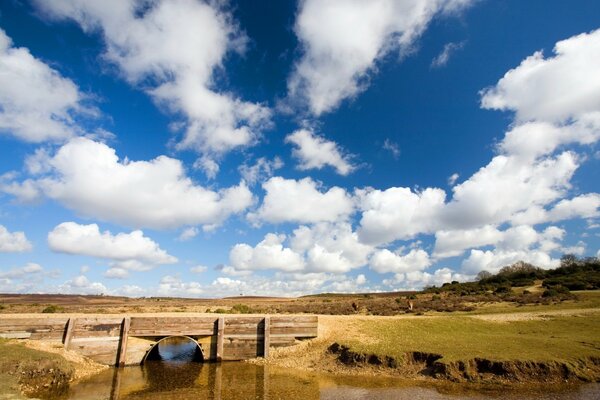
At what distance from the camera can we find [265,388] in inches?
848

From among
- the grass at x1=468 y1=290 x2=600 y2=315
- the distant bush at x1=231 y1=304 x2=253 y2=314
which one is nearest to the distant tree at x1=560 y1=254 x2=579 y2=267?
the grass at x1=468 y1=290 x2=600 y2=315

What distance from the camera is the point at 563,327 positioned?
105ft

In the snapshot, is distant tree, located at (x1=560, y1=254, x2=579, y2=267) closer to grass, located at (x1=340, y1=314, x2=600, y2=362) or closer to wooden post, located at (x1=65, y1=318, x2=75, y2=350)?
grass, located at (x1=340, y1=314, x2=600, y2=362)

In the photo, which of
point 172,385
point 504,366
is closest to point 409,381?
point 504,366

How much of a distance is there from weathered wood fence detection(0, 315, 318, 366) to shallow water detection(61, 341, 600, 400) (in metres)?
2.35

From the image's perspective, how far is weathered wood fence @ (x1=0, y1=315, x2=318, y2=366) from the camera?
90.2 ft

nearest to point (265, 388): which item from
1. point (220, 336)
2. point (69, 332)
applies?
point (220, 336)

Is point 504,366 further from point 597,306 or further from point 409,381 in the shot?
point 597,306

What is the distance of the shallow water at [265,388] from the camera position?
19.3 m

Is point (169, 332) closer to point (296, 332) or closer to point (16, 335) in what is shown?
point (296, 332)

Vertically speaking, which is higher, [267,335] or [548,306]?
[548,306]

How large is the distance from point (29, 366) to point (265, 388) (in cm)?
1430

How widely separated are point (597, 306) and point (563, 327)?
1552 cm

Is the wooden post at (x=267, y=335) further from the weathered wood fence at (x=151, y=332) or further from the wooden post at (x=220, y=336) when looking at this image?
the wooden post at (x=220, y=336)
